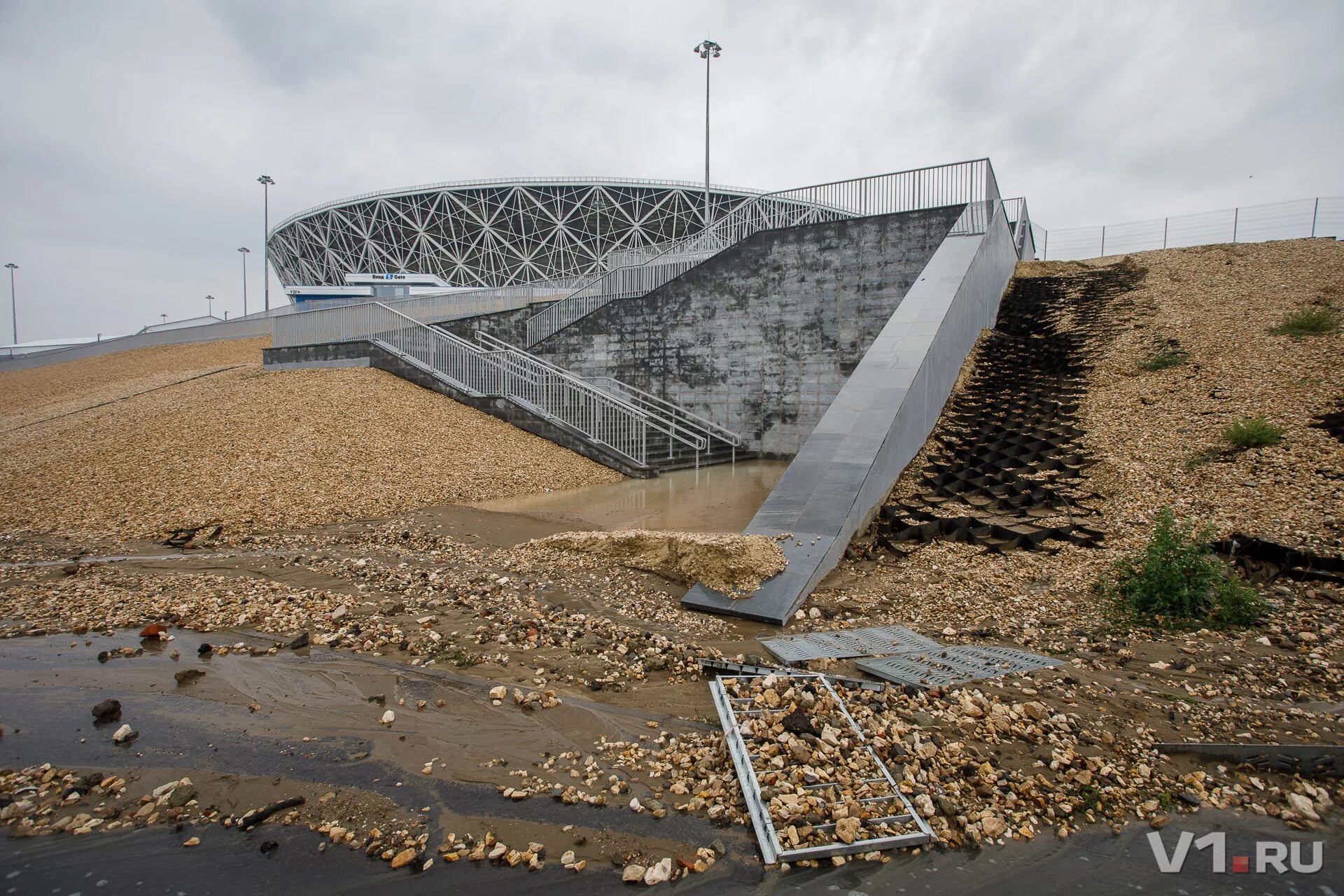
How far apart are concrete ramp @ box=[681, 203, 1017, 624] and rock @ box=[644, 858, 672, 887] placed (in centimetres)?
283

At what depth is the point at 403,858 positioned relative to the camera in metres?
2.74

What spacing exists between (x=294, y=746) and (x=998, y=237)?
48.7 feet

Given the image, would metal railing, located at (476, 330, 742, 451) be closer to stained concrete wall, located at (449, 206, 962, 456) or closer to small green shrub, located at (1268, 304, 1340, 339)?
stained concrete wall, located at (449, 206, 962, 456)

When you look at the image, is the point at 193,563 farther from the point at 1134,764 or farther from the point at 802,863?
the point at 1134,764

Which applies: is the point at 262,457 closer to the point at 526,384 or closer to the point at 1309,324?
the point at 526,384

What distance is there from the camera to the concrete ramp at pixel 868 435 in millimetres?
5910

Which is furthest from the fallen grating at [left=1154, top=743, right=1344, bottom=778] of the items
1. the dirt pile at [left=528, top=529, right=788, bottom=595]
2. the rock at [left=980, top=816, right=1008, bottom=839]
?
the dirt pile at [left=528, top=529, right=788, bottom=595]

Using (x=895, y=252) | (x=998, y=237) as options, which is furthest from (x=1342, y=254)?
(x=895, y=252)

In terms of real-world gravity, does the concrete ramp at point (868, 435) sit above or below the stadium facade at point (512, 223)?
below

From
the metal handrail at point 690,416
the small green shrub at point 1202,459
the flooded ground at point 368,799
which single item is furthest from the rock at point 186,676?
the metal handrail at point 690,416

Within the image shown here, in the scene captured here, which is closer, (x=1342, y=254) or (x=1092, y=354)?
(x=1092, y=354)

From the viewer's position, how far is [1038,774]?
3154 millimetres

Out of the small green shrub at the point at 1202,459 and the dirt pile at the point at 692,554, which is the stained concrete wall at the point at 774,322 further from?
the dirt pile at the point at 692,554

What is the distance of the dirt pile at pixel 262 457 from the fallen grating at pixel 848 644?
6.28 meters
